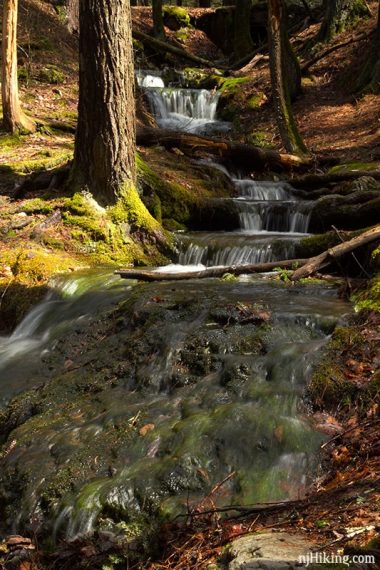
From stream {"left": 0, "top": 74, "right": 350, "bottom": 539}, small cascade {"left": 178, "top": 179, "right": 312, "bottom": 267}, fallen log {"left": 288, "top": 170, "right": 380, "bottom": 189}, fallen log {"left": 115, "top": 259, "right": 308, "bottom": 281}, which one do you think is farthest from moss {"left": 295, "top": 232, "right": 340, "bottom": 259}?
fallen log {"left": 288, "top": 170, "right": 380, "bottom": 189}

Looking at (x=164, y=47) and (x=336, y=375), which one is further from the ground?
(x=164, y=47)

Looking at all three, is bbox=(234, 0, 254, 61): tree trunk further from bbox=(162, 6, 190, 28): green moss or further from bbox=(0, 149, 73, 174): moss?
bbox=(0, 149, 73, 174): moss

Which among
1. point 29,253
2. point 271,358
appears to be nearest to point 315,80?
point 29,253

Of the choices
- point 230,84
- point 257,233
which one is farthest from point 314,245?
point 230,84

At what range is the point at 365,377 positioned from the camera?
385cm

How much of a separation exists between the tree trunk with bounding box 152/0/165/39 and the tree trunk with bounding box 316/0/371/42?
7528mm

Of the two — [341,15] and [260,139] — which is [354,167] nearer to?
[260,139]

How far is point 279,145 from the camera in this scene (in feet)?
46.3

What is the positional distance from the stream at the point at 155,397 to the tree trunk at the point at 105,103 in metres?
2.00

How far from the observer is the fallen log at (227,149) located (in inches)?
466

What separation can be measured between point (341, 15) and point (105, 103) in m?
14.3

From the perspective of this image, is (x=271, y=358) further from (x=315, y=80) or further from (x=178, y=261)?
(x=315, y=80)

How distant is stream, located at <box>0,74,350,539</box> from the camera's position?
337 cm

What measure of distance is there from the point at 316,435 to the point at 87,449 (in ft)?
5.29
